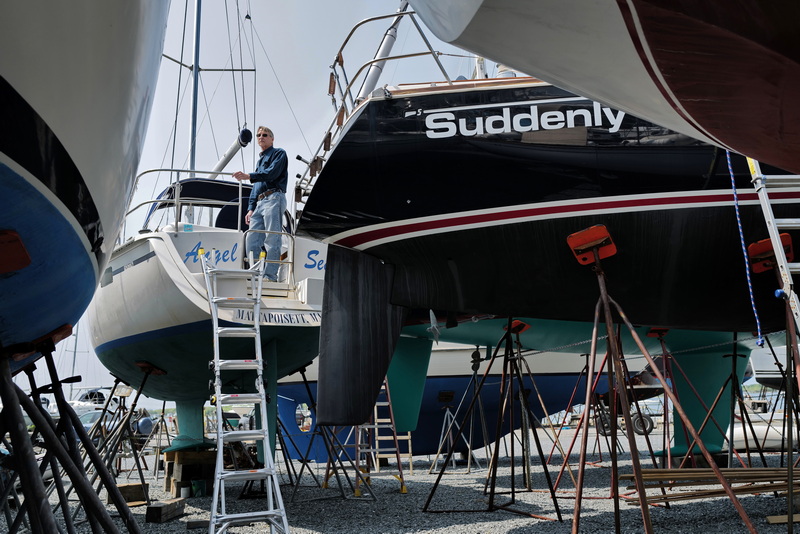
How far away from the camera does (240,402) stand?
5.41 meters

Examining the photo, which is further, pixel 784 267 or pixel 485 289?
pixel 485 289

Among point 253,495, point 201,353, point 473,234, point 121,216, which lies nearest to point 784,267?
point 473,234

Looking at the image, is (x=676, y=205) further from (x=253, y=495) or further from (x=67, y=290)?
(x=253, y=495)

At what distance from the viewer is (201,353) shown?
23.4ft

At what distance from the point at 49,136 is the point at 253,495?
661 centimetres

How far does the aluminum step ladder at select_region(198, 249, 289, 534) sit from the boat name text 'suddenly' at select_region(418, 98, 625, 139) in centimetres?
232

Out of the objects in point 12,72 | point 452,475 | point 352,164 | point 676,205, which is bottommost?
point 452,475

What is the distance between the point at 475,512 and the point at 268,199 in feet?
12.3

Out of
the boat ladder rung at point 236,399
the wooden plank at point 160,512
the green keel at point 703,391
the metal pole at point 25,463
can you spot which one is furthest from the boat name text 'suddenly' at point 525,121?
the green keel at point 703,391

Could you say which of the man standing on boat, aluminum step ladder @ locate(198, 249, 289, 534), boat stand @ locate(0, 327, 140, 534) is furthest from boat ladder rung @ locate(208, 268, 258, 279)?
boat stand @ locate(0, 327, 140, 534)

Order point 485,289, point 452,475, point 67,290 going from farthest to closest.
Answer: point 452,475, point 485,289, point 67,290

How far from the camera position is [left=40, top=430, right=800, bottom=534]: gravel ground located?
5.17 metres

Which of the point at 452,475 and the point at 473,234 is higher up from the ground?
the point at 473,234

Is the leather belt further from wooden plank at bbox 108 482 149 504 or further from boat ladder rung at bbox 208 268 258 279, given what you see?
wooden plank at bbox 108 482 149 504
